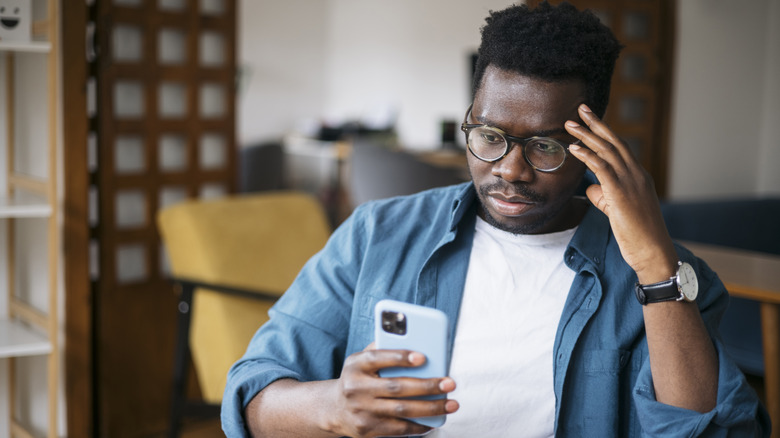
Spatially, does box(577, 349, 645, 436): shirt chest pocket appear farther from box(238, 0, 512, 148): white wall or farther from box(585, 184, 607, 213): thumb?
box(238, 0, 512, 148): white wall

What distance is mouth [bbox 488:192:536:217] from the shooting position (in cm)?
118

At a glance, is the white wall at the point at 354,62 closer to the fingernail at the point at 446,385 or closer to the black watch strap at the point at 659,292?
the black watch strap at the point at 659,292

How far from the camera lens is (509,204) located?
1185mm

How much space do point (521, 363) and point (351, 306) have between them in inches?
11.5

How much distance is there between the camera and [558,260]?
125 centimetres

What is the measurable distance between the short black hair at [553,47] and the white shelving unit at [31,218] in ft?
4.64

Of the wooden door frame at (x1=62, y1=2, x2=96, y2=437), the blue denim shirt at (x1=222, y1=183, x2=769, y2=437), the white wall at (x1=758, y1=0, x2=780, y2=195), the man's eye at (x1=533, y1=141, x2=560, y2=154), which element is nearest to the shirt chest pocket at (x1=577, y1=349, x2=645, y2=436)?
the blue denim shirt at (x1=222, y1=183, x2=769, y2=437)

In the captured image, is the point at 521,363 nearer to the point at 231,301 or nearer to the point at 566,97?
the point at 566,97

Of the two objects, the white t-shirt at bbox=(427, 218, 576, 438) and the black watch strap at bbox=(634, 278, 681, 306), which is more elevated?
the black watch strap at bbox=(634, 278, 681, 306)

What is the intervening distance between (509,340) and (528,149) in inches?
12.0

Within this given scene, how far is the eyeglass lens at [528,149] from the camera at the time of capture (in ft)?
3.75

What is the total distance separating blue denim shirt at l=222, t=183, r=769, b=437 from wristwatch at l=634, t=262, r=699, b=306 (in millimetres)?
88

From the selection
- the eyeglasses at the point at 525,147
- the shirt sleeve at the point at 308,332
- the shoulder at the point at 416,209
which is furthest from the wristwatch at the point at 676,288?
the shirt sleeve at the point at 308,332

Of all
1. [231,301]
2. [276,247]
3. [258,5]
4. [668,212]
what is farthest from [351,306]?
[258,5]
